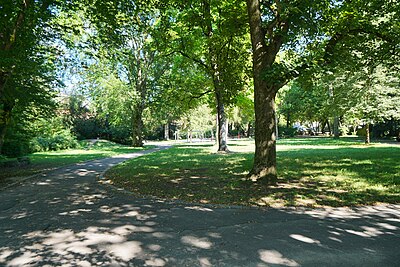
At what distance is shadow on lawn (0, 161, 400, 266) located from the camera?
12.8 ft

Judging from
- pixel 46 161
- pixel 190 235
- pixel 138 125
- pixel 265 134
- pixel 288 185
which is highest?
pixel 138 125

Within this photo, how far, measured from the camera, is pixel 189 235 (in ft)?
15.7

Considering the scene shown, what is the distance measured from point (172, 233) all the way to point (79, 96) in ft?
139

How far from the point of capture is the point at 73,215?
6188mm

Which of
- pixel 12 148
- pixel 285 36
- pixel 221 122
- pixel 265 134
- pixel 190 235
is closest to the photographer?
pixel 190 235

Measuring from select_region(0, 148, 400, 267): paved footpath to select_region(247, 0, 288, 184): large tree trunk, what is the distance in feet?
8.35

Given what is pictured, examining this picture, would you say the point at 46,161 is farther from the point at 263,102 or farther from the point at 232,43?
the point at 263,102

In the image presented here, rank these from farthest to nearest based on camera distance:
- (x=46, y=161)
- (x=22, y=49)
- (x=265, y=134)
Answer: (x=46, y=161) → (x=22, y=49) → (x=265, y=134)

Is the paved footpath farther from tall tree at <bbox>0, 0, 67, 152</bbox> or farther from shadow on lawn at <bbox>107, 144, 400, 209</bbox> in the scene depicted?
tall tree at <bbox>0, 0, 67, 152</bbox>

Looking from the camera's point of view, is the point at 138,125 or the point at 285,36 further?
the point at 138,125

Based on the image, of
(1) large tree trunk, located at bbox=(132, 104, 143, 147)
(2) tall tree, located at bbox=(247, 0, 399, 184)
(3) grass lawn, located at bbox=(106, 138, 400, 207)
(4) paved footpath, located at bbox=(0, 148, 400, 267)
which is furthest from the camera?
(1) large tree trunk, located at bbox=(132, 104, 143, 147)

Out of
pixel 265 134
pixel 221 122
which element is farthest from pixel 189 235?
pixel 221 122

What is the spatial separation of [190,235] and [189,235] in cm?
2

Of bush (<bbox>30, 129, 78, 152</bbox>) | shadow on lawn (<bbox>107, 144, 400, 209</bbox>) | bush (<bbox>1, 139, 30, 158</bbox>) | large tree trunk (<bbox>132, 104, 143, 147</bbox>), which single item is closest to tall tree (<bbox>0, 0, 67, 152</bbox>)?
bush (<bbox>1, 139, 30, 158</bbox>)
